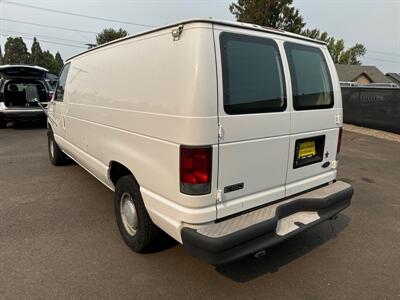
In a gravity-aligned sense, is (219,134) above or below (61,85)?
below

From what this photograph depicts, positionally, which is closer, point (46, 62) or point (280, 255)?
point (280, 255)

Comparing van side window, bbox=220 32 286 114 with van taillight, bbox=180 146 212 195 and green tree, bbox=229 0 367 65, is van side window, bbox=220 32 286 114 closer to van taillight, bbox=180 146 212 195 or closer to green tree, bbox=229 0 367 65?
van taillight, bbox=180 146 212 195

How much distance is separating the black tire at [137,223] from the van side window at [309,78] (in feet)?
5.62

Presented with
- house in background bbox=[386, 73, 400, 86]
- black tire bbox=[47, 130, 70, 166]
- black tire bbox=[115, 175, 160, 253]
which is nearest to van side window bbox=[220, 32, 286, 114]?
black tire bbox=[115, 175, 160, 253]

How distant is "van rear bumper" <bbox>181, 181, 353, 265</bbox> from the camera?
220cm

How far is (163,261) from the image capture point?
297 centimetres

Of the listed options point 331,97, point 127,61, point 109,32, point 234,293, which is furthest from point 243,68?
point 109,32

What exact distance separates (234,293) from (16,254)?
7.20 ft

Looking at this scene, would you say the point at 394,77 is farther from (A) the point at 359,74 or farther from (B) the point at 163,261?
(B) the point at 163,261

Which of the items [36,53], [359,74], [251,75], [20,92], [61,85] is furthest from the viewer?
[36,53]

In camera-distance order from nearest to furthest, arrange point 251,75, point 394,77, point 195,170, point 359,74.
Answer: point 195,170, point 251,75, point 359,74, point 394,77

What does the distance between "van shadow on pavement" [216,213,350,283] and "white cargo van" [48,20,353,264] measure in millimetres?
518

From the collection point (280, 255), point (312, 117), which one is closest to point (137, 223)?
point (280, 255)

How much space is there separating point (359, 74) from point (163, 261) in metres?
53.8
